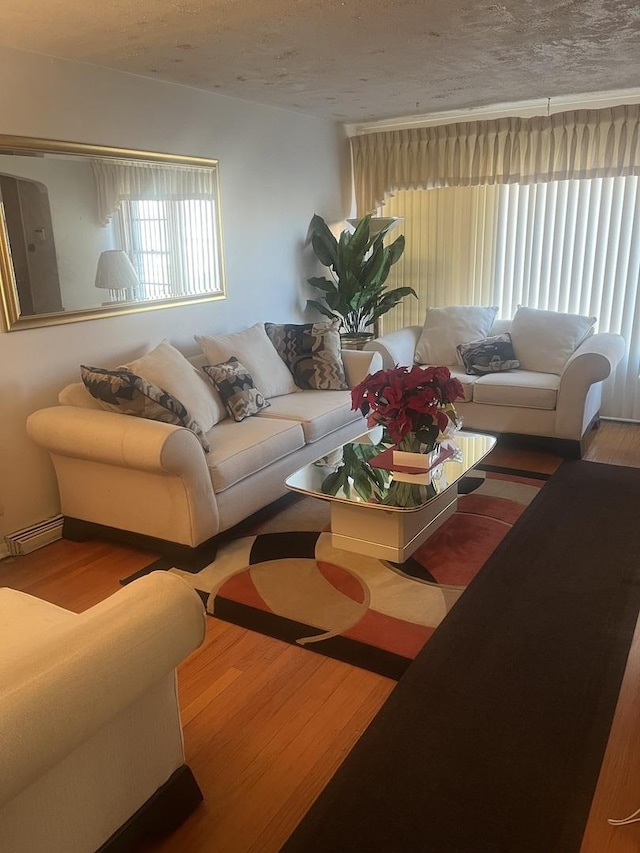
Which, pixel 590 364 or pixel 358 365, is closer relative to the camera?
pixel 590 364

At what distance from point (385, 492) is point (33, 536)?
5.82ft

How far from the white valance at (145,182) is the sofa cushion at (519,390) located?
7.18ft

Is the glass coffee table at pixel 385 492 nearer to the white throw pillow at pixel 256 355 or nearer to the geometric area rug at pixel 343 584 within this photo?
the geometric area rug at pixel 343 584

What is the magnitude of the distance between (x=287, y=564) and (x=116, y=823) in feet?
5.04

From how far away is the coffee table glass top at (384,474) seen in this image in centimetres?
287

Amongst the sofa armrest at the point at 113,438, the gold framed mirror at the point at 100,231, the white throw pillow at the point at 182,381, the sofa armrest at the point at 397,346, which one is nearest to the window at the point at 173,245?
the gold framed mirror at the point at 100,231

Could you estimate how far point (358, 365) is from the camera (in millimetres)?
4520

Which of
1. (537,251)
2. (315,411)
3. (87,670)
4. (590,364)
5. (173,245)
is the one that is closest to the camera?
(87,670)

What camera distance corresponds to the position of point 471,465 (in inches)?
125

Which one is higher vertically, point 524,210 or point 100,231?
point 524,210

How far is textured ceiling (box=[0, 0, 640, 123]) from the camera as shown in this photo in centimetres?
261

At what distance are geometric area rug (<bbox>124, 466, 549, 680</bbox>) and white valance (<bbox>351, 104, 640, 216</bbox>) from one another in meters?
2.71

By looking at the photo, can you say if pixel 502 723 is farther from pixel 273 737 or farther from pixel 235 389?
pixel 235 389

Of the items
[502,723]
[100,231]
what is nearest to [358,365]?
[100,231]
